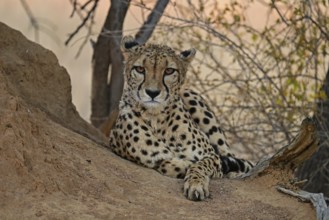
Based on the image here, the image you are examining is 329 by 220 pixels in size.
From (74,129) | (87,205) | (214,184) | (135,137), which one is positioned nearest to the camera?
(87,205)

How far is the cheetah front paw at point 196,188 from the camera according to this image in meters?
4.68

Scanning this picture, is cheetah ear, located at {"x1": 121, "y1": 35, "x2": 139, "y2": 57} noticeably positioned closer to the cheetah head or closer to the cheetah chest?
the cheetah head

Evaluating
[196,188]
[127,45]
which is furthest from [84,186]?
[127,45]

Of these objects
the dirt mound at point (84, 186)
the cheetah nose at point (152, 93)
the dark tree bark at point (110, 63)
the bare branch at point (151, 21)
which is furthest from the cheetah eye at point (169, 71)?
the dark tree bark at point (110, 63)

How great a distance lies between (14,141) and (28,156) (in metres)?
0.10

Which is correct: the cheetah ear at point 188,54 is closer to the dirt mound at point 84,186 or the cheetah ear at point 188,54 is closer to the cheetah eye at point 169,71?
the cheetah eye at point 169,71

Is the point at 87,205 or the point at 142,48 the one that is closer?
the point at 87,205

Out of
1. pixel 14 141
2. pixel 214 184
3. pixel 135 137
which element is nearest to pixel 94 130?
pixel 135 137

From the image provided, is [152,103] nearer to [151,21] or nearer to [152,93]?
[152,93]

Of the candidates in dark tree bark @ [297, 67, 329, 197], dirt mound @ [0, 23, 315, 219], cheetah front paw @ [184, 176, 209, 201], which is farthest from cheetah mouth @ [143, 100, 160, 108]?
dark tree bark @ [297, 67, 329, 197]

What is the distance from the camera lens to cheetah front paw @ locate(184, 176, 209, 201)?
4684 mm

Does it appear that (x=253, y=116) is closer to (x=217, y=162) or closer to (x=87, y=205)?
(x=217, y=162)

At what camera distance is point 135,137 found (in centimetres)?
531

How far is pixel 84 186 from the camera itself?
4480 mm
